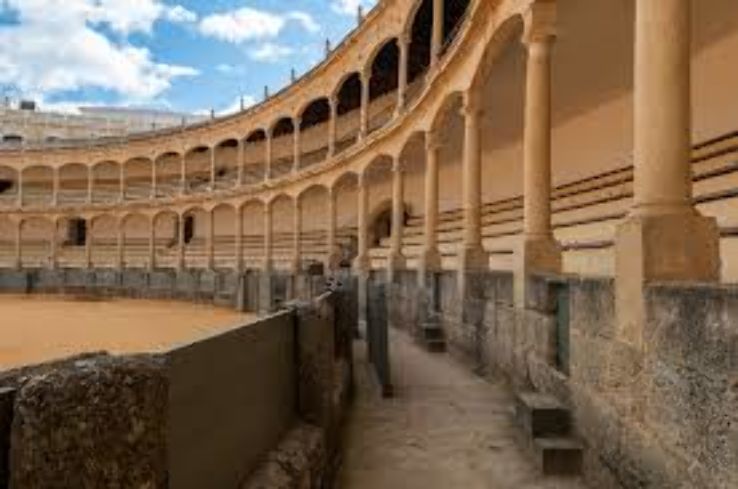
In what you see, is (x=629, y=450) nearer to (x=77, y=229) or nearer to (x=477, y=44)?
(x=477, y=44)

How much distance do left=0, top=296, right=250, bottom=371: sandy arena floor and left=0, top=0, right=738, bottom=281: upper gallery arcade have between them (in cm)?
547

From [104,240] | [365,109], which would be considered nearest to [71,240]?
[104,240]

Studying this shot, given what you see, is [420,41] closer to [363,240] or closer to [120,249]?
[363,240]

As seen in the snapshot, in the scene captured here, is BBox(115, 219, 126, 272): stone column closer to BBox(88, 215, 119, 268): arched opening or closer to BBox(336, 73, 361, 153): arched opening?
BBox(88, 215, 119, 268): arched opening

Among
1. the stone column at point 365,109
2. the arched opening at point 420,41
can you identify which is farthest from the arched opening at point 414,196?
the arched opening at point 420,41

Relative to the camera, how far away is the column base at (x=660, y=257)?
506 cm

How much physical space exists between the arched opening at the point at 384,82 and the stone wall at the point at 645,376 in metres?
18.8

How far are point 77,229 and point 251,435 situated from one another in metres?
51.8

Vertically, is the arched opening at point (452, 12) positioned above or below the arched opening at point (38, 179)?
above

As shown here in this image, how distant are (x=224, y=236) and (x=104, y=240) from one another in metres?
10.4

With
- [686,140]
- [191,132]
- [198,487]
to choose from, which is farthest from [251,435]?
[191,132]

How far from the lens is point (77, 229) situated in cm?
5256

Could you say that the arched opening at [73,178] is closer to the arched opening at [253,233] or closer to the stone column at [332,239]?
the arched opening at [253,233]

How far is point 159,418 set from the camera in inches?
107
